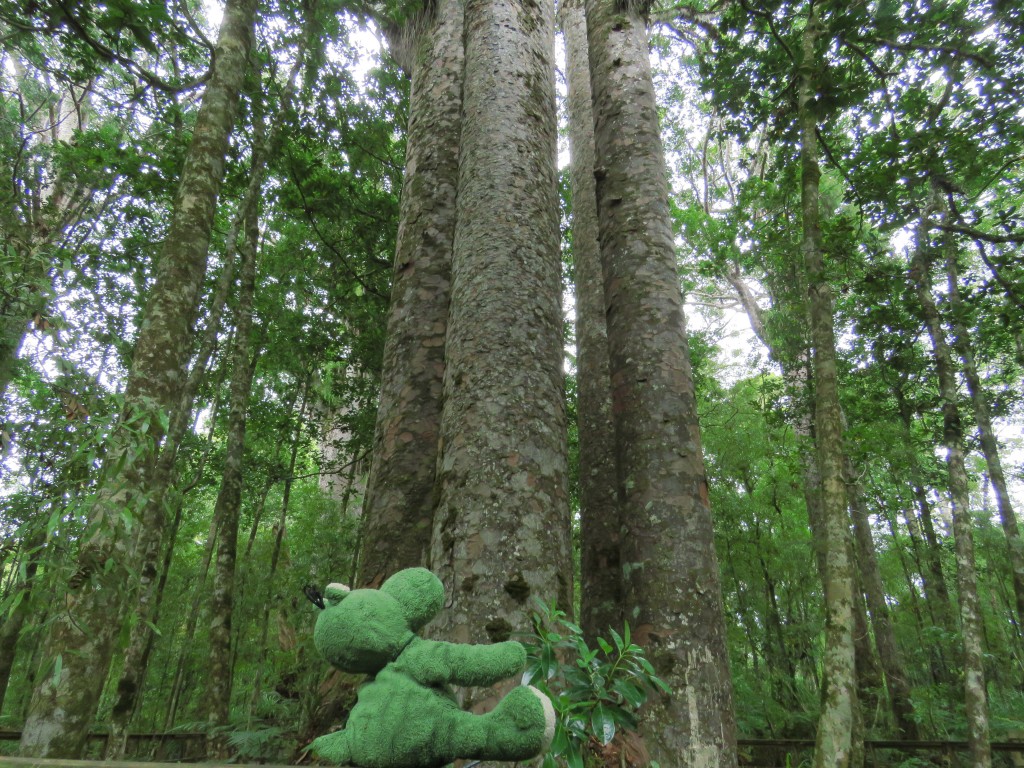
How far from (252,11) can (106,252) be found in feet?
18.3

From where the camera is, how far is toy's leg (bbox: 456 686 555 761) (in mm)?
1270

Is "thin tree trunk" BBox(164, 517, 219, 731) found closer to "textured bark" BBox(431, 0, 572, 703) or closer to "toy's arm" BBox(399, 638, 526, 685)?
"textured bark" BBox(431, 0, 572, 703)

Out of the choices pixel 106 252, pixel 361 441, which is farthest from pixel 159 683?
pixel 106 252

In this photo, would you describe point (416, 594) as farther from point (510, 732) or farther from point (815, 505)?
point (815, 505)

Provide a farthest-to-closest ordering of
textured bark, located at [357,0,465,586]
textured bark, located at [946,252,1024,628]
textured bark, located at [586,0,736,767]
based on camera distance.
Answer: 1. textured bark, located at [946,252,1024,628]
2. textured bark, located at [357,0,465,586]
3. textured bark, located at [586,0,736,767]

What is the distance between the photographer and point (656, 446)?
11.4 feet

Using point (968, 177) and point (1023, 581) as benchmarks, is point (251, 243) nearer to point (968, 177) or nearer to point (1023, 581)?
point (968, 177)

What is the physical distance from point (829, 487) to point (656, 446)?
2043 mm

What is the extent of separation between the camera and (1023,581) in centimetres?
760

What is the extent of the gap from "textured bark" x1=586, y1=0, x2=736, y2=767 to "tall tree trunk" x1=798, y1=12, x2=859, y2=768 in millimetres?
1503

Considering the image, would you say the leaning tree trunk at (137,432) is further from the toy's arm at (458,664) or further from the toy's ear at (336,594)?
the toy's arm at (458,664)

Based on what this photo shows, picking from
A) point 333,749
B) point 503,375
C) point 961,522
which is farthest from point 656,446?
point 961,522

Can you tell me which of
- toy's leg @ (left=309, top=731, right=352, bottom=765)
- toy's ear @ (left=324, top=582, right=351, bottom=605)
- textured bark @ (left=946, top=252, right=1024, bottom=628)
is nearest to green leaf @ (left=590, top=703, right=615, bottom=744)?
toy's leg @ (left=309, top=731, right=352, bottom=765)

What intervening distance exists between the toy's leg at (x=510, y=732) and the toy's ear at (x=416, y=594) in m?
0.26
